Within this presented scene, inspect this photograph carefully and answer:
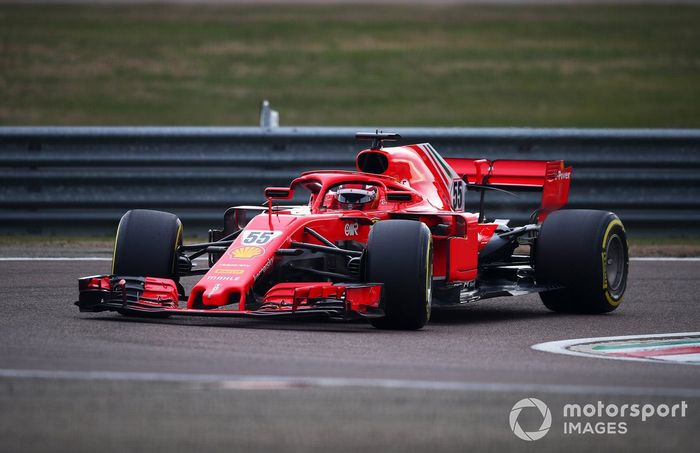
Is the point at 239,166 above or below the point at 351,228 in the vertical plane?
above

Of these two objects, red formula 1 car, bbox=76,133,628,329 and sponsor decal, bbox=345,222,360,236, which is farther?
A: sponsor decal, bbox=345,222,360,236

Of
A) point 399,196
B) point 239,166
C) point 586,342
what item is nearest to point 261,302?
point 399,196

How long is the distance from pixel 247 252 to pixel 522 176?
3.32 metres

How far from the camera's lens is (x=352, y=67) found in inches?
1436

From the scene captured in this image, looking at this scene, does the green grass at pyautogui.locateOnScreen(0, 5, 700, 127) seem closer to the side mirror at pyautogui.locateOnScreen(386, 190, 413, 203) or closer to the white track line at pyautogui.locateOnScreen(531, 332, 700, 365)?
the side mirror at pyautogui.locateOnScreen(386, 190, 413, 203)

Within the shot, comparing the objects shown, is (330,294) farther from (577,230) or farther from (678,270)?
(678,270)

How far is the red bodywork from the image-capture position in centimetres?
1005

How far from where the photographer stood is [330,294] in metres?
10.0

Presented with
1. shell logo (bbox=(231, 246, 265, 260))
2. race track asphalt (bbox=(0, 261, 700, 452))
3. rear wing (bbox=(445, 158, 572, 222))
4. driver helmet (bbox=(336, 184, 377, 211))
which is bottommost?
race track asphalt (bbox=(0, 261, 700, 452))

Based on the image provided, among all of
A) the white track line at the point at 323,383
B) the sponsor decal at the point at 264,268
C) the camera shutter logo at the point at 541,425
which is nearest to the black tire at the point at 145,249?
the sponsor decal at the point at 264,268

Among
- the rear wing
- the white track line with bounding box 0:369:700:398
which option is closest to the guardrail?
the rear wing

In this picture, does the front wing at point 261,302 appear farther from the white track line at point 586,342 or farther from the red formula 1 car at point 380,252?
the white track line at point 586,342

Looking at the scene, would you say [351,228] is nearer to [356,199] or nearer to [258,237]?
[356,199]

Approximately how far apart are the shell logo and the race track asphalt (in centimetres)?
47
